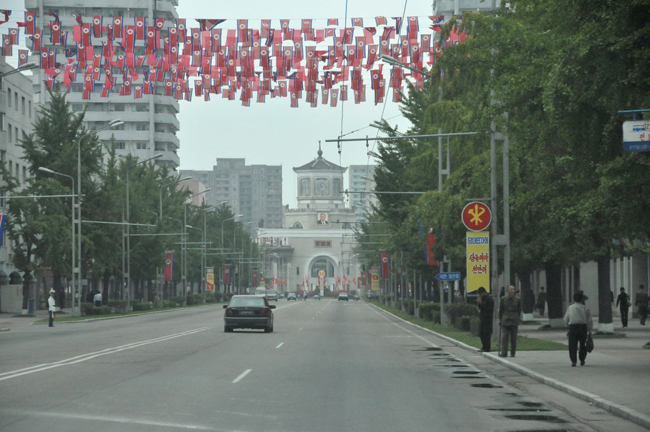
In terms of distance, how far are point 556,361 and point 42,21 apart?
109624 millimetres

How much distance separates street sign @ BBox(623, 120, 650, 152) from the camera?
12656 millimetres

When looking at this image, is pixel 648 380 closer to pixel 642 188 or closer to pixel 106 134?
Answer: pixel 642 188

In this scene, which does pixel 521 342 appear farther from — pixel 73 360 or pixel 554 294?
pixel 73 360

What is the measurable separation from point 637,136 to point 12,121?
242ft

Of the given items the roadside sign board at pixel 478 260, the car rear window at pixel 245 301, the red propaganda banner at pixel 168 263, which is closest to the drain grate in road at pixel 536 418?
the roadside sign board at pixel 478 260

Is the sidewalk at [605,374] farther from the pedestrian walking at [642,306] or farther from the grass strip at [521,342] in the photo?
the pedestrian walking at [642,306]

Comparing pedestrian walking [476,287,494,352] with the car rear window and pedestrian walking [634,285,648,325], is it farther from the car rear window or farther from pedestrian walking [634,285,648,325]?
pedestrian walking [634,285,648,325]

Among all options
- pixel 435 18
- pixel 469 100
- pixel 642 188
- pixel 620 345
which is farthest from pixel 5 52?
pixel 642 188

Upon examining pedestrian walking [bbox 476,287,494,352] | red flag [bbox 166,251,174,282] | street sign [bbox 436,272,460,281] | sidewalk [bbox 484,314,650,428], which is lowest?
sidewalk [bbox 484,314,650,428]

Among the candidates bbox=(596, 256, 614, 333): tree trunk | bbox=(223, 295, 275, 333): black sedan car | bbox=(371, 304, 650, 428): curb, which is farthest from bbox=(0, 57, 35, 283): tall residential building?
bbox=(371, 304, 650, 428): curb

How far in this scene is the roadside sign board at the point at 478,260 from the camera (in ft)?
88.9

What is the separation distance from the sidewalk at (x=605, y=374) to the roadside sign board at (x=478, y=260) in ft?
9.61

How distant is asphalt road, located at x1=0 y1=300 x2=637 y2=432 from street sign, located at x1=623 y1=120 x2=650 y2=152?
11.5 ft

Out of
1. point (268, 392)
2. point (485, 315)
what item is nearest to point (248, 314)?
point (485, 315)
